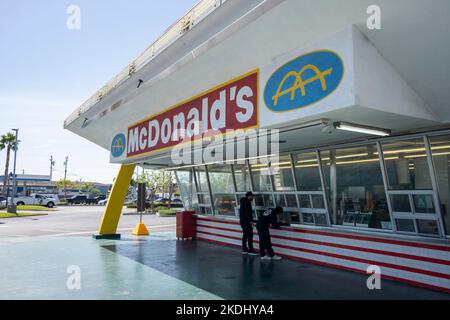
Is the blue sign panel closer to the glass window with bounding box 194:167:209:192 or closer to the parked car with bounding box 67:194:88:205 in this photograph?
the glass window with bounding box 194:167:209:192

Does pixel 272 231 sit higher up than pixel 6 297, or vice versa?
pixel 272 231

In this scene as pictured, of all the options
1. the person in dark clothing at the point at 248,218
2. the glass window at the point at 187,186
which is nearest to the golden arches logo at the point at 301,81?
the person in dark clothing at the point at 248,218

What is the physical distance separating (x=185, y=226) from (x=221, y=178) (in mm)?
2589

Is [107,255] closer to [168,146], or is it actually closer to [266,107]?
[168,146]

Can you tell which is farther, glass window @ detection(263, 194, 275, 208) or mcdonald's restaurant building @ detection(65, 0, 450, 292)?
glass window @ detection(263, 194, 275, 208)

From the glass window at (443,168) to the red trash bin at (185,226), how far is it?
30.4 feet

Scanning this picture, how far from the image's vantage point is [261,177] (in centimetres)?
1122

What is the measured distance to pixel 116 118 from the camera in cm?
1220

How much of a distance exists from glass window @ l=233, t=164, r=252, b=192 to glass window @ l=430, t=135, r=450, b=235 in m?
6.07

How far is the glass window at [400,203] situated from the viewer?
733 centimetres

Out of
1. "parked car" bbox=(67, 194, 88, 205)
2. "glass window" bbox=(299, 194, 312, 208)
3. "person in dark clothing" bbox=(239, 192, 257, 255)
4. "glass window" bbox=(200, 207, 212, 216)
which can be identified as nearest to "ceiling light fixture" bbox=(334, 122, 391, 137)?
"glass window" bbox=(299, 194, 312, 208)

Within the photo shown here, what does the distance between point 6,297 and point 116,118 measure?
7553 mm

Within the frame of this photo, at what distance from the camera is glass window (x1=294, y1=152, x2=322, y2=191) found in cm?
934

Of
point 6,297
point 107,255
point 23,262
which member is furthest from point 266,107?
point 23,262
